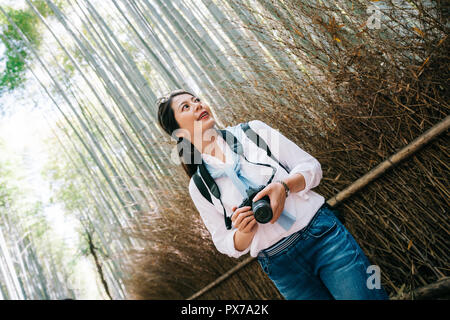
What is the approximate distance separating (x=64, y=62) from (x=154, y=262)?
3.27 metres

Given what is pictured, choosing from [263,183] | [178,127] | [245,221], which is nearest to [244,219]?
[245,221]

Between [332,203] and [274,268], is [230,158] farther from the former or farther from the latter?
[332,203]

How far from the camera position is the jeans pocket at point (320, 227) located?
0.84 meters

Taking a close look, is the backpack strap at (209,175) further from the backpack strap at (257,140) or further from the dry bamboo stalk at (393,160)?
the dry bamboo stalk at (393,160)

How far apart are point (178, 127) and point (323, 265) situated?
55cm

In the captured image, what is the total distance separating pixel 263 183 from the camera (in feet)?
2.86

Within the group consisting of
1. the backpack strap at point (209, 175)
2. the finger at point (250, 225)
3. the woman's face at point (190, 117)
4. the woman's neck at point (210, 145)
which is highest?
the woman's face at point (190, 117)

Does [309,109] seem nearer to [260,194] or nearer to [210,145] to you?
[210,145]

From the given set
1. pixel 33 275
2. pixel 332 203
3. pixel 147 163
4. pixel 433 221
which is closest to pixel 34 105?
pixel 33 275

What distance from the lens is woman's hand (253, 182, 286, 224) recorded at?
756 millimetres

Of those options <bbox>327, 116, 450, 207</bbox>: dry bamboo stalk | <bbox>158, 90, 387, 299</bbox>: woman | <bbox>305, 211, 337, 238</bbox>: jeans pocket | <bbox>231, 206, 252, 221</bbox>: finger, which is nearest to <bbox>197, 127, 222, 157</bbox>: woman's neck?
<bbox>158, 90, 387, 299</bbox>: woman

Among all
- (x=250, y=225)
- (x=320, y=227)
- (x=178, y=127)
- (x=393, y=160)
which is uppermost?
(x=178, y=127)

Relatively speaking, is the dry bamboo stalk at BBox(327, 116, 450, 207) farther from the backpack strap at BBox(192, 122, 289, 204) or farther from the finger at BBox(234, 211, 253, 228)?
the finger at BBox(234, 211, 253, 228)

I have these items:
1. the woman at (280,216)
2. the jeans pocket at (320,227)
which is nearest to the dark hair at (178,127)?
the woman at (280,216)
